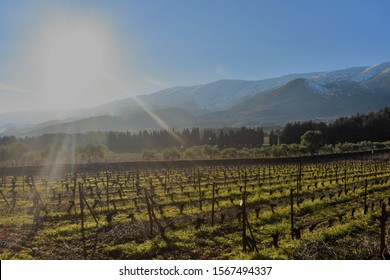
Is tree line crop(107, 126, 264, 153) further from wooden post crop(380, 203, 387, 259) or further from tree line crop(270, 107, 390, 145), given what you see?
wooden post crop(380, 203, 387, 259)

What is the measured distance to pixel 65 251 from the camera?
36.6 ft

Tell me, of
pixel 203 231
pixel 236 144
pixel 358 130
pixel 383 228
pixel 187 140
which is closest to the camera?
pixel 383 228

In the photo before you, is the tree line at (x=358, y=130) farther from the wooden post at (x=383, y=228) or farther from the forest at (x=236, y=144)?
the wooden post at (x=383, y=228)

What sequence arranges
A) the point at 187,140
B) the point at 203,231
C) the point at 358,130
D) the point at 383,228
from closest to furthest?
the point at 383,228 < the point at 203,231 < the point at 358,130 < the point at 187,140

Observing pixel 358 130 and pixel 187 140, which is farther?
pixel 187 140

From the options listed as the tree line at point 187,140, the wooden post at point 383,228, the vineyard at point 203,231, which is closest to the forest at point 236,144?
the tree line at point 187,140

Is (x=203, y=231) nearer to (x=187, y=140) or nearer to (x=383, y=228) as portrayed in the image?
(x=383, y=228)

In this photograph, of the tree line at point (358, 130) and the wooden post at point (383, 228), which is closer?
the wooden post at point (383, 228)

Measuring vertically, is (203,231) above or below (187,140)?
below

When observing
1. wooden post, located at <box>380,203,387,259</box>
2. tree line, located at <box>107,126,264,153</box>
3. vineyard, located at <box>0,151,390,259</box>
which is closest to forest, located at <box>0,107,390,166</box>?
tree line, located at <box>107,126,264,153</box>

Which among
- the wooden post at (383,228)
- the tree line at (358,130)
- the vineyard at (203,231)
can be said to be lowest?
the vineyard at (203,231)

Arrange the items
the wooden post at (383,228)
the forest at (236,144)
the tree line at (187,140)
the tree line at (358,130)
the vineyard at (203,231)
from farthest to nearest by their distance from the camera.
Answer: the tree line at (187,140)
the tree line at (358,130)
the forest at (236,144)
the vineyard at (203,231)
the wooden post at (383,228)

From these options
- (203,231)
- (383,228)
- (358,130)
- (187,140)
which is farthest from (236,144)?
(383,228)
